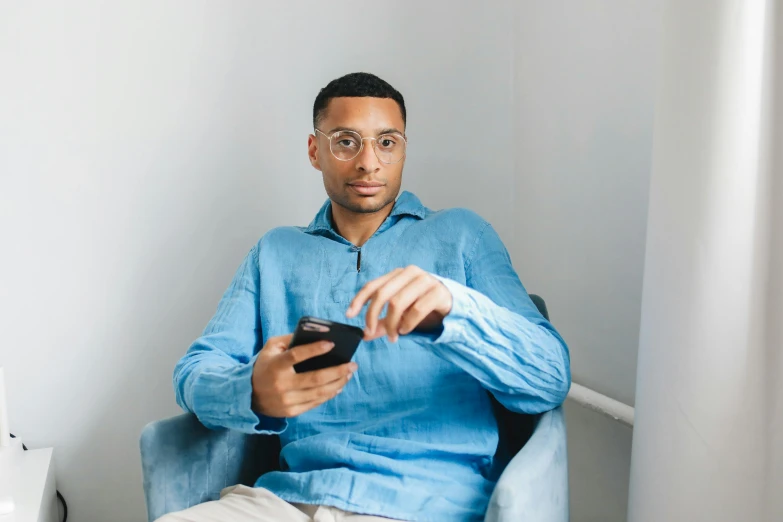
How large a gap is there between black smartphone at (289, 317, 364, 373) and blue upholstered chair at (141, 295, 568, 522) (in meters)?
0.28

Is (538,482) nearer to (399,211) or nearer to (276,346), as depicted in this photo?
(276,346)

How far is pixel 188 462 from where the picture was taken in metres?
1.36

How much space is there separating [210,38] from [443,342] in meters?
1.15

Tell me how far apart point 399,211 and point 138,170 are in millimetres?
708

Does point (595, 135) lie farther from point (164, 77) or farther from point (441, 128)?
point (164, 77)

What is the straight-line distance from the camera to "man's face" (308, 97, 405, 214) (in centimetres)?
150

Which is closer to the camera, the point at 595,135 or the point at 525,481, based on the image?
the point at 525,481

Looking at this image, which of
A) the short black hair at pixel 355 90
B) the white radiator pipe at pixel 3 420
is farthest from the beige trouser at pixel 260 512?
the short black hair at pixel 355 90

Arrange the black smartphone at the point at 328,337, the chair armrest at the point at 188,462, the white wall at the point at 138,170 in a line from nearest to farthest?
the black smartphone at the point at 328,337 < the chair armrest at the point at 188,462 < the white wall at the point at 138,170

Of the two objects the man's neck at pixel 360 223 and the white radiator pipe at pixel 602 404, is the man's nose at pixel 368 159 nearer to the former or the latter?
the man's neck at pixel 360 223

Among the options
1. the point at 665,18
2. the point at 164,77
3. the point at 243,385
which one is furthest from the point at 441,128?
the point at 243,385

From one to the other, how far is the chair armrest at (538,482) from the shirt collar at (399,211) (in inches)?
19.7

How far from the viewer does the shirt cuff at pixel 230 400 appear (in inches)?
47.1

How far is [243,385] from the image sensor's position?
1192 millimetres
